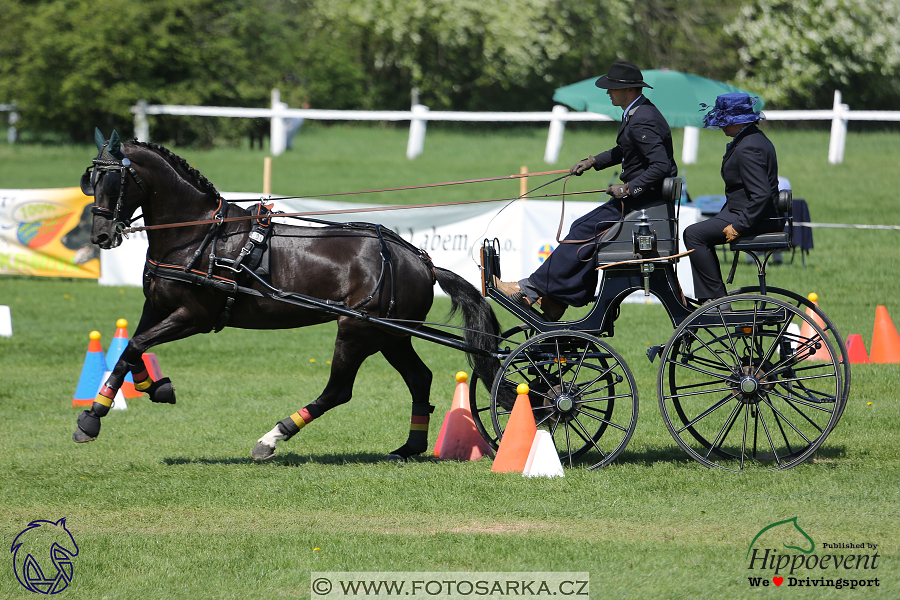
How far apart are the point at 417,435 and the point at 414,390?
1.11 ft

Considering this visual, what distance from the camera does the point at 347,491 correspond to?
6234mm

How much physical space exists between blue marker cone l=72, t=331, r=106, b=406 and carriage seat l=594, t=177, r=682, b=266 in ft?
16.2

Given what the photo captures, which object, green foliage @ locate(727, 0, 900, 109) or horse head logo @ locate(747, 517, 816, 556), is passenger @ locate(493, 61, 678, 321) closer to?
horse head logo @ locate(747, 517, 816, 556)

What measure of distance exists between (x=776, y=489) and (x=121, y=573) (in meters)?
3.73

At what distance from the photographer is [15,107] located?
2872 cm

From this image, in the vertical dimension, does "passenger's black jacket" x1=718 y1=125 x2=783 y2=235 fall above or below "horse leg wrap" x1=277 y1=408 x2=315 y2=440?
above

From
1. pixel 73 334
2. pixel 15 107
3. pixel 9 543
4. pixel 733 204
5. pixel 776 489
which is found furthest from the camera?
pixel 15 107

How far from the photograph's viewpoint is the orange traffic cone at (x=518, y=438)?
6492 millimetres

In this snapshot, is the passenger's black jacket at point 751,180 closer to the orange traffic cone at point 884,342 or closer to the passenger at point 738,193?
the passenger at point 738,193

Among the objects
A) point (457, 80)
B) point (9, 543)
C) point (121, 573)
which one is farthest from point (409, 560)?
point (457, 80)

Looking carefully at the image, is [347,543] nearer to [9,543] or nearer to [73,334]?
[9,543]

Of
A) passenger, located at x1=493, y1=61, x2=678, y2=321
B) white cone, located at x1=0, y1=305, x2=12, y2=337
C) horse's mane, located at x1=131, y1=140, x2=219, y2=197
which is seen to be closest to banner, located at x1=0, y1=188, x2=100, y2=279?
white cone, located at x1=0, y1=305, x2=12, y2=337

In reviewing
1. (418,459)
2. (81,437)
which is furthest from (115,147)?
(418,459)

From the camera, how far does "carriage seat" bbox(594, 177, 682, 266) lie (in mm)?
6398
